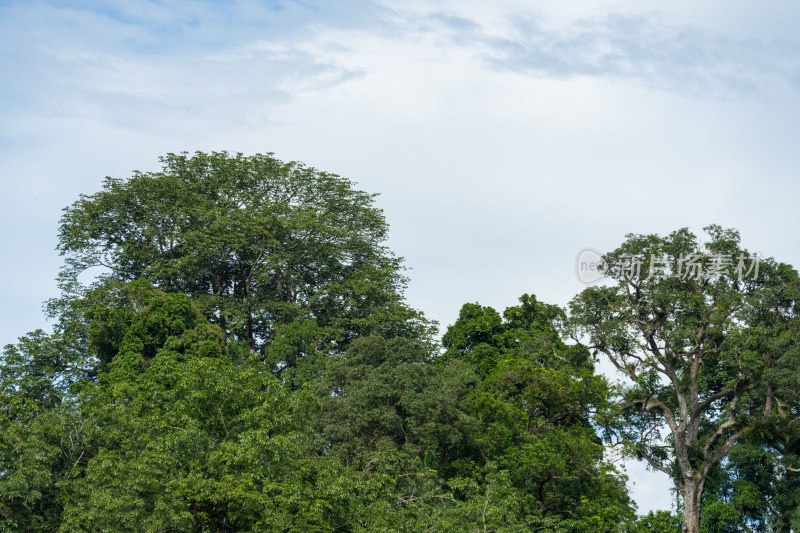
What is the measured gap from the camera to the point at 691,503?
89.1 feet

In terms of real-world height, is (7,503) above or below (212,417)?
below

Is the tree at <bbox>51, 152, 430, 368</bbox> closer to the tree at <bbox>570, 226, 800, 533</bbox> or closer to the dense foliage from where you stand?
the dense foliage

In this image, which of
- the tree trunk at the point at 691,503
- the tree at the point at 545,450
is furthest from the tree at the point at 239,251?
the tree trunk at the point at 691,503

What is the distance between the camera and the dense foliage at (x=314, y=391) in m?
15.6

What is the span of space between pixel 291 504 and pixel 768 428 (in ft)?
55.4

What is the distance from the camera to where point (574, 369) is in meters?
26.7

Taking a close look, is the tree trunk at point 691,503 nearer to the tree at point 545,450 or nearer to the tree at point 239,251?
the tree at point 545,450

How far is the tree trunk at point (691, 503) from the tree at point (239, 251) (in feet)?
30.4

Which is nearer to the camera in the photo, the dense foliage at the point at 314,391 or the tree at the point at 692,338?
the dense foliage at the point at 314,391

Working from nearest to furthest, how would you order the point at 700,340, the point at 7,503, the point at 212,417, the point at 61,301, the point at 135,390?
1. the point at 7,503
2. the point at 212,417
3. the point at 135,390
4. the point at 700,340
5. the point at 61,301

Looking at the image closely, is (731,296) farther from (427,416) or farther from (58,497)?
(58,497)

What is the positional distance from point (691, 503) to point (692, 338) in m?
4.82

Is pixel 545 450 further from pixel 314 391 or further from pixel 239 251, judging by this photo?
pixel 239 251

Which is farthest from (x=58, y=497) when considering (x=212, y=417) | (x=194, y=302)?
(x=194, y=302)
